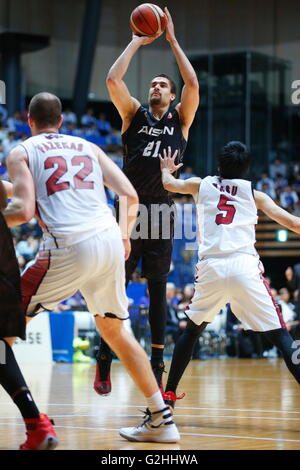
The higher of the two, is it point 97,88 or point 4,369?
point 97,88

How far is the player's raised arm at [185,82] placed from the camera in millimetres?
6879

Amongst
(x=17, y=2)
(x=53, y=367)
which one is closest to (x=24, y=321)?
(x=53, y=367)

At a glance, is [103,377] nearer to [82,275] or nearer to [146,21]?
[82,275]

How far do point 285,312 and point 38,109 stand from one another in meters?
12.8

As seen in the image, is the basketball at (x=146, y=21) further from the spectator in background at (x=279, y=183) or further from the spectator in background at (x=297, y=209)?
the spectator in background at (x=279, y=183)

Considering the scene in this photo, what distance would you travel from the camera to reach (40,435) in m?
4.46

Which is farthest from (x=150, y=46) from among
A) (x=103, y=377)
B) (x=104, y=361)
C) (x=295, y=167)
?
(x=103, y=377)

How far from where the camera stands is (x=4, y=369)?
4625 millimetres

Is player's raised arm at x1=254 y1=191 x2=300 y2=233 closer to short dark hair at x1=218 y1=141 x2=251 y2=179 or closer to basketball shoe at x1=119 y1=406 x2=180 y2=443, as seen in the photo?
short dark hair at x1=218 y1=141 x2=251 y2=179

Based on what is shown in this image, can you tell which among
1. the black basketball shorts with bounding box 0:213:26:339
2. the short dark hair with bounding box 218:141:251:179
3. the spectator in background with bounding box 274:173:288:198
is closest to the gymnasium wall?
the spectator in background with bounding box 274:173:288:198

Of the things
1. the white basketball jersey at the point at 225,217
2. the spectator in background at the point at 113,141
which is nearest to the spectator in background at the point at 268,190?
the spectator in background at the point at 113,141
